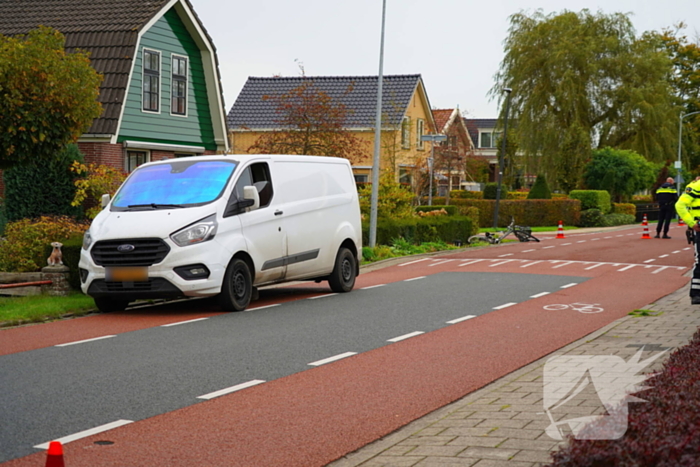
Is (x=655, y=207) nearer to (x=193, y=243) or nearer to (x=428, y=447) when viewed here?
(x=193, y=243)

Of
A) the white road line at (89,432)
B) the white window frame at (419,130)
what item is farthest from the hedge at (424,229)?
the white window frame at (419,130)

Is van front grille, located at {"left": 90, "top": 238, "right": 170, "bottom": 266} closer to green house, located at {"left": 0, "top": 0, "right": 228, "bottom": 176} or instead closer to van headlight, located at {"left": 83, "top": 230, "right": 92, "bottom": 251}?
van headlight, located at {"left": 83, "top": 230, "right": 92, "bottom": 251}

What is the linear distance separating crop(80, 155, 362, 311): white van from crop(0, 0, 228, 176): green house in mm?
11684

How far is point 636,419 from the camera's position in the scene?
405 centimetres

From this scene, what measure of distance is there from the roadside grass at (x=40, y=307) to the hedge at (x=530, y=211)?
1246 inches

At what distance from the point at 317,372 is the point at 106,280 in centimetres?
500

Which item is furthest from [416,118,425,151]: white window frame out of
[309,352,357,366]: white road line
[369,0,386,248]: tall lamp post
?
[309,352,357,366]: white road line

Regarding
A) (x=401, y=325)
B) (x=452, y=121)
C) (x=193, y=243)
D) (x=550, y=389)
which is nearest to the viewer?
(x=550, y=389)

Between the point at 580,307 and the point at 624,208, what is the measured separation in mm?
39485

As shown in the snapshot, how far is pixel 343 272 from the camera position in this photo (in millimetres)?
15500

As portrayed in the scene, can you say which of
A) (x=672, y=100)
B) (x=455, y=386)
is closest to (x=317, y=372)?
(x=455, y=386)

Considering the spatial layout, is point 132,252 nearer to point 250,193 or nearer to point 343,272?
point 250,193

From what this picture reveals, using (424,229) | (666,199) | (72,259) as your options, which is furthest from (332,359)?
(666,199)

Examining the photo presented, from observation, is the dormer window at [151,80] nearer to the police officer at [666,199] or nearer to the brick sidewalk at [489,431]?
the police officer at [666,199]
